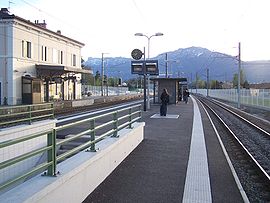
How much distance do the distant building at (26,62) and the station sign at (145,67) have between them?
1280cm

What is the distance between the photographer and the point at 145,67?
32.2 metres

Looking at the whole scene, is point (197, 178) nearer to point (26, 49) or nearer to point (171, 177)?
point (171, 177)

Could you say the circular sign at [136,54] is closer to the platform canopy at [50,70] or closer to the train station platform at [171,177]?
A: the platform canopy at [50,70]

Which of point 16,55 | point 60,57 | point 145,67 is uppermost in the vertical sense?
point 60,57

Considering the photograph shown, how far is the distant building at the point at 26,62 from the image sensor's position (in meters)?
39.1

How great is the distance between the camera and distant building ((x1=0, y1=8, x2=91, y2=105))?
39.1 meters

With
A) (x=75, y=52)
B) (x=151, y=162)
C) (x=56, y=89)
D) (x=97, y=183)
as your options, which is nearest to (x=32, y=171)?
(x=97, y=183)

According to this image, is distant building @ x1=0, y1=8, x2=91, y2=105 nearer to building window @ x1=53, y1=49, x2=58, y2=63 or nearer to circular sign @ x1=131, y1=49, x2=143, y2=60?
building window @ x1=53, y1=49, x2=58, y2=63

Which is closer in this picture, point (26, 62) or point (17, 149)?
point (17, 149)

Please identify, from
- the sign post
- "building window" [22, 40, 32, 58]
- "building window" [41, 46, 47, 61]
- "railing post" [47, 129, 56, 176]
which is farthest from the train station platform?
"building window" [41, 46, 47, 61]

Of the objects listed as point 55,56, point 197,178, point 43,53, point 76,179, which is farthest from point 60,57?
point 76,179

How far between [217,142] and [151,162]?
5.44 m

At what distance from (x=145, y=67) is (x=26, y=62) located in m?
16.3

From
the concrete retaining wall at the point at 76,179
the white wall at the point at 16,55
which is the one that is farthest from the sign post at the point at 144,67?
the concrete retaining wall at the point at 76,179
